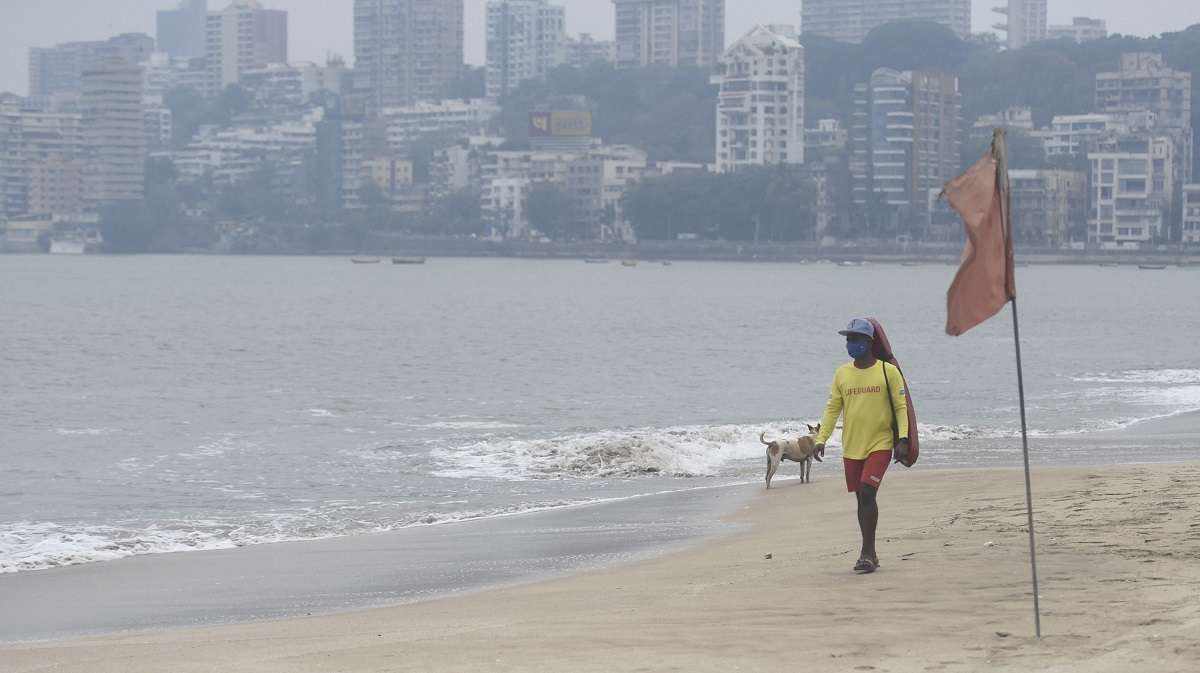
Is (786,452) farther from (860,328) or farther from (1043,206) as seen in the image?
(1043,206)

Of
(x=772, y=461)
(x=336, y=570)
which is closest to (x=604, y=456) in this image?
(x=772, y=461)

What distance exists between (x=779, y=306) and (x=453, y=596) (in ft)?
279

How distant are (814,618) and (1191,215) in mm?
182781

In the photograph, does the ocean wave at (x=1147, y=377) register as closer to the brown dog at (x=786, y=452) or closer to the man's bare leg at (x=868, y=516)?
the brown dog at (x=786, y=452)

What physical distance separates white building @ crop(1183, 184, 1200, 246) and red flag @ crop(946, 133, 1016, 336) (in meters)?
180

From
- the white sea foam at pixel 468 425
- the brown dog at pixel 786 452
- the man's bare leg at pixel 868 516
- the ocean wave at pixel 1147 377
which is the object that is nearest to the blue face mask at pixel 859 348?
the man's bare leg at pixel 868 516

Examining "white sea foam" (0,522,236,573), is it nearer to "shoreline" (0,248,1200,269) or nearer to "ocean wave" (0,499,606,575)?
"ocean wave" (0,499,606,575)

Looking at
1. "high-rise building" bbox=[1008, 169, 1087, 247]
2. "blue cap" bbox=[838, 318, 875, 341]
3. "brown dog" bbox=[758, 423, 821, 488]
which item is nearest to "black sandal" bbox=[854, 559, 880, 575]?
"blue cap" bbox=[838, 318, 875, 341]

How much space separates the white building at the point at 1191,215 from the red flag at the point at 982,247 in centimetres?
18043

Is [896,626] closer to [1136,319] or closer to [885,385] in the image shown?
[885,385]

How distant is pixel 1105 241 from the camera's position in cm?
19212

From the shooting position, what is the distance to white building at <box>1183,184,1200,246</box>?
181 metres

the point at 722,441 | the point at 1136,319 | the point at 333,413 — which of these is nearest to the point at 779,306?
the point at 1136,319

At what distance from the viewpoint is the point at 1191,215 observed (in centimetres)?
18350
